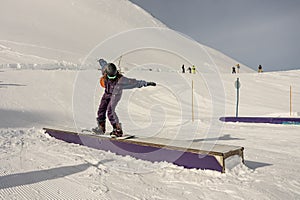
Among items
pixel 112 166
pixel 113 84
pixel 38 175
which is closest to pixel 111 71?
pixel 113 84

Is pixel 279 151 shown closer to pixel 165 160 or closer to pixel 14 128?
pixel 165 160

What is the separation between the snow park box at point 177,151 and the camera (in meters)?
4.18

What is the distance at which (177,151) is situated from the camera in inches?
Result: 178

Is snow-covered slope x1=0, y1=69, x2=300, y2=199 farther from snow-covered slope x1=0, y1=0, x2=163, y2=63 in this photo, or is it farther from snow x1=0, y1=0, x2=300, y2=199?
snow-covered slope x1=0, y1=0, x2=163, y2=63

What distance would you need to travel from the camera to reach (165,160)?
4.77 m

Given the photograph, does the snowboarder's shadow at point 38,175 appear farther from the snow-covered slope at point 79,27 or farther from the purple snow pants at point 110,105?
the snow-covered slope at point 79,27

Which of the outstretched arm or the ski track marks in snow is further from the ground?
the outstretched arm

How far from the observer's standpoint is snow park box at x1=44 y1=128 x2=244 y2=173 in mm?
4180

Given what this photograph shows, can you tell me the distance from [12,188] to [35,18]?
64454 millimetres

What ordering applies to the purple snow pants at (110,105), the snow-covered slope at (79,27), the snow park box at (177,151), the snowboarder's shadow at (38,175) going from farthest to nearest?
the snow-covered slope at (79,27)
the purple snow pants at (110,105)
the snow park box at (177,151)
the snowboarder's shadow at (38,175)

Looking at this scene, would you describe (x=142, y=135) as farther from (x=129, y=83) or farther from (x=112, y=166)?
(x=112, y=166)

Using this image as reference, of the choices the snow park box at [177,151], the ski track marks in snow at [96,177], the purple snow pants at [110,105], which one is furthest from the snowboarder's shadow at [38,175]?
the purple snow pants at [110,105]

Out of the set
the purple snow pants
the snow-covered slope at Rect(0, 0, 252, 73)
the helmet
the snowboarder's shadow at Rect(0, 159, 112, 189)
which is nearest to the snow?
the snowboarder's shadow at Rect(0, 159, 112, 189)

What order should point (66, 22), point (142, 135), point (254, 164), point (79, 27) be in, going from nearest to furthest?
1. point (254, 164)
2. point (142, 135)
3. point (79, 27)
4. point (66, 22)
